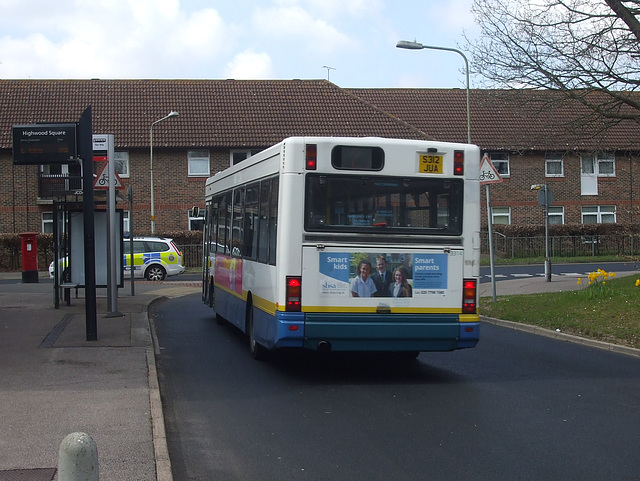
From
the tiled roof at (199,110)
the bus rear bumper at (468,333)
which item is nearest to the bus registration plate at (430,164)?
the bus rear bumper at (468,333)

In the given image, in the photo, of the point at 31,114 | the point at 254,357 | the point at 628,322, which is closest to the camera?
the point at 254,357

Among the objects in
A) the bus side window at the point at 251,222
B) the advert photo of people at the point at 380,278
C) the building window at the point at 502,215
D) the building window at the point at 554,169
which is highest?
the building window at the point at 554,169

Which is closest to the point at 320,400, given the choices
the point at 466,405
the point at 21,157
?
the point at 466,405

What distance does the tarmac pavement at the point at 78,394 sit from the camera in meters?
5.95

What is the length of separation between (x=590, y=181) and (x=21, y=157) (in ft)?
122

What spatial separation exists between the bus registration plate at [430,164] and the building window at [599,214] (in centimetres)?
3703

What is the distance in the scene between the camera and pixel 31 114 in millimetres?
41031

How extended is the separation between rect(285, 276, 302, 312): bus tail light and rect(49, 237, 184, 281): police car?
21.1 metres

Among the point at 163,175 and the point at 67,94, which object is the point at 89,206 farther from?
the point at 67,94

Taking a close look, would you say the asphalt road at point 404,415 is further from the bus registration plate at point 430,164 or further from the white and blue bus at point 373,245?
the bus registration plate at point 430,164

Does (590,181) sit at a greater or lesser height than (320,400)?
greater

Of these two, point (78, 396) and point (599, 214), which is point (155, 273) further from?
point (599, 214)

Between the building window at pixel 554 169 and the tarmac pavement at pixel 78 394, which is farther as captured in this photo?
the building window at pixel 554 169

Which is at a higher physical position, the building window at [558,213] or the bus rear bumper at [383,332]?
the building window at [558,213]
